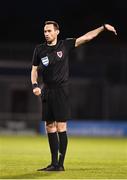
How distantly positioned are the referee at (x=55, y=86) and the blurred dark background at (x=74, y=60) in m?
20.8

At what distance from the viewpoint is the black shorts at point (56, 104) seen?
9.90 m

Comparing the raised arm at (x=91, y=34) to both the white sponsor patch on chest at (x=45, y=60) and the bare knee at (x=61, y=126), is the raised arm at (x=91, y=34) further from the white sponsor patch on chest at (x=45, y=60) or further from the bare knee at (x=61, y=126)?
the bare knee at (x=61, y=126)

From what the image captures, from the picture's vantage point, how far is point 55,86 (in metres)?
9.96

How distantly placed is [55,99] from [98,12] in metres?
35.0

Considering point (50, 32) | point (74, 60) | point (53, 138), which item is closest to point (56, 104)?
point (53, 138)

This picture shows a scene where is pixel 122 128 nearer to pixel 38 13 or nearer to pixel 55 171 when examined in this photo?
pixel 38 13

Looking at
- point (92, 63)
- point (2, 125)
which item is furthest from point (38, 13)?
Answer: point (2, 125)

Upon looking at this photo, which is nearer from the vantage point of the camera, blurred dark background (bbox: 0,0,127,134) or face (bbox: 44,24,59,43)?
face (bbox: 44,24,59,43)

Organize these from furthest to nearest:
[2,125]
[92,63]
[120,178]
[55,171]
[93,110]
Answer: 1. [92,63]
2. [93,110]
3. [2,125]
4. [55,171]
5. [120,178]

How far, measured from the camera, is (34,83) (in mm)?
9938

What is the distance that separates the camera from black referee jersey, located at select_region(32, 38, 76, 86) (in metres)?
9.92

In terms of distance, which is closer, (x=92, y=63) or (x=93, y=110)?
(x=93, y=110)

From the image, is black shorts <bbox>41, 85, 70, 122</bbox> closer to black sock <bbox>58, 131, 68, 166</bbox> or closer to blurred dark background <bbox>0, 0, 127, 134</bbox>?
black sock <bbox>58, 131, 68, 166</bbox>

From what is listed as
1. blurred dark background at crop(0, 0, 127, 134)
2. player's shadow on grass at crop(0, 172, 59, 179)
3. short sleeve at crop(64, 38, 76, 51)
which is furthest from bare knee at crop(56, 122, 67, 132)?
blurred dark background at crop(0, 0, 127, 134)
